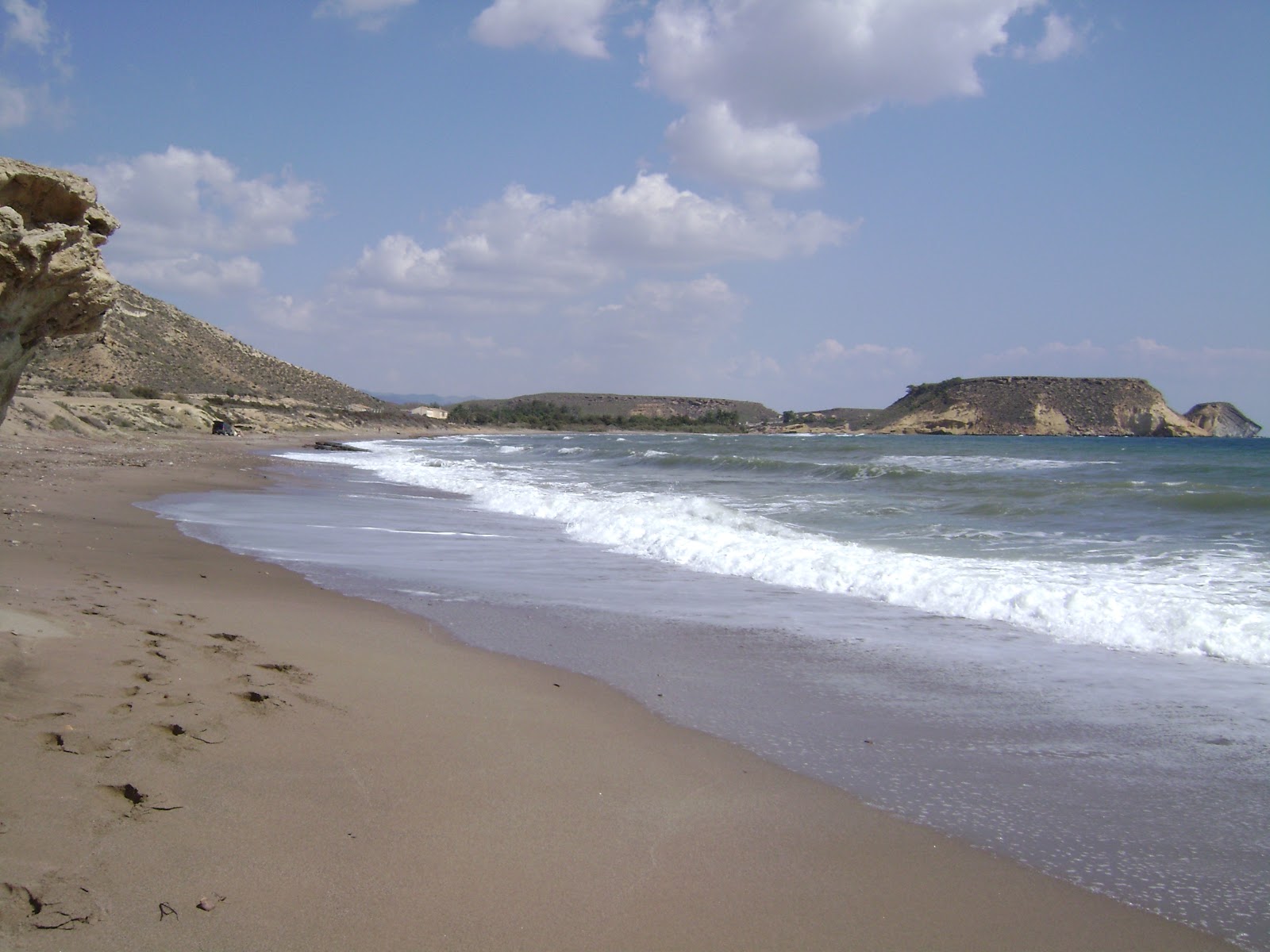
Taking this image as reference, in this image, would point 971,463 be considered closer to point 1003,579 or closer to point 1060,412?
point 1003,579

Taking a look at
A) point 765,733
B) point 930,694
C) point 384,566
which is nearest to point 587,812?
point 765,733

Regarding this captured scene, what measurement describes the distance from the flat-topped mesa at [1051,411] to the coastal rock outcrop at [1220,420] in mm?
1754

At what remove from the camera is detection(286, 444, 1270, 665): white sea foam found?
6527 millimetres

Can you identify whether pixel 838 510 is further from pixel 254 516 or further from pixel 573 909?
pixel 573 909

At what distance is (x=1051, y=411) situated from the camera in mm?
101375

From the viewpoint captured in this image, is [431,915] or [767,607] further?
[767,607]

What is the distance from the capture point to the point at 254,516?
1294cm

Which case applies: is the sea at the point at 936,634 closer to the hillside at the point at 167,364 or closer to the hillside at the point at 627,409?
the hillside at the point at 167,364

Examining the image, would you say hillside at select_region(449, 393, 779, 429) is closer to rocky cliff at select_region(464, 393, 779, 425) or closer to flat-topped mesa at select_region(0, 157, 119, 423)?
rocky cliff at select_region(464, 393, 779, 425)

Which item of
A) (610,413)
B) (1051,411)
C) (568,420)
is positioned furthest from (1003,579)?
(610,413)

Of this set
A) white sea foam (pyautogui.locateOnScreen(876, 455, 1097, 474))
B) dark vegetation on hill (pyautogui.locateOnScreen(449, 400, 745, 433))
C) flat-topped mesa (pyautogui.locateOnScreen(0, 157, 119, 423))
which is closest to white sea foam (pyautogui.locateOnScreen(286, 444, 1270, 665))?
flat-topped mesa (pyautogui.locateOnScreen(0, 157, 119, 423))

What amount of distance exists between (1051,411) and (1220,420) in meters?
23.5

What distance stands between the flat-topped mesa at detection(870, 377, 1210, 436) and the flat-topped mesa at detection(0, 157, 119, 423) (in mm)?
101846

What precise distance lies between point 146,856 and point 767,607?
19.0 feet
